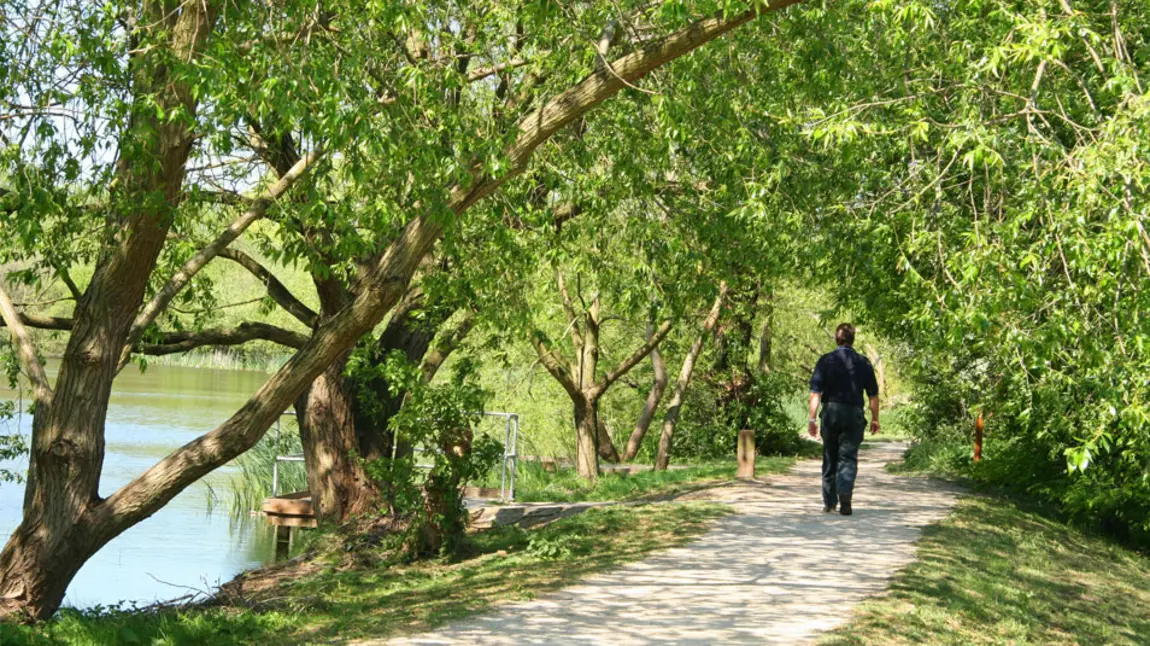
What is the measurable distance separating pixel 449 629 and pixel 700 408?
65.2ft

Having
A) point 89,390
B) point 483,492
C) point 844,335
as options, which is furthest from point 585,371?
point 89,390

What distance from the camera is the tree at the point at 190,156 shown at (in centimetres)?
877

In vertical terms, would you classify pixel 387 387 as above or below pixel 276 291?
below

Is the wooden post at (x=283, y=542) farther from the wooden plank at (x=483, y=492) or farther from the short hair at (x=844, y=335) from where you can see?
the short hair at (x=844, y=335)

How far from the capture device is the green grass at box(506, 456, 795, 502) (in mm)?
17078

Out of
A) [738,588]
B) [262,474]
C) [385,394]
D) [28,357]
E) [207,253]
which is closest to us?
[738,588]

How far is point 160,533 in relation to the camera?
74.0 ft

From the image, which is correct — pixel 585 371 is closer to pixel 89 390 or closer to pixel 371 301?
pixel 89 390

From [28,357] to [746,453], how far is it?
32.2 feet

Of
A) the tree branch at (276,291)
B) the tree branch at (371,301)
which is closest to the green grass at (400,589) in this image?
the tree branch at (371,301)

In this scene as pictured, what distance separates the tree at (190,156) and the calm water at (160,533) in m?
1.69

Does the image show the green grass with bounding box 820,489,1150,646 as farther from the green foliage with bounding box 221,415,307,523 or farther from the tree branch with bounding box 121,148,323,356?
the green foliage with bounding box 221,415,307,523

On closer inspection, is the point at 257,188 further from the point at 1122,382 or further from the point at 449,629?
the point at 1122,382

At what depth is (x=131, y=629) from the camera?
7.97 m
